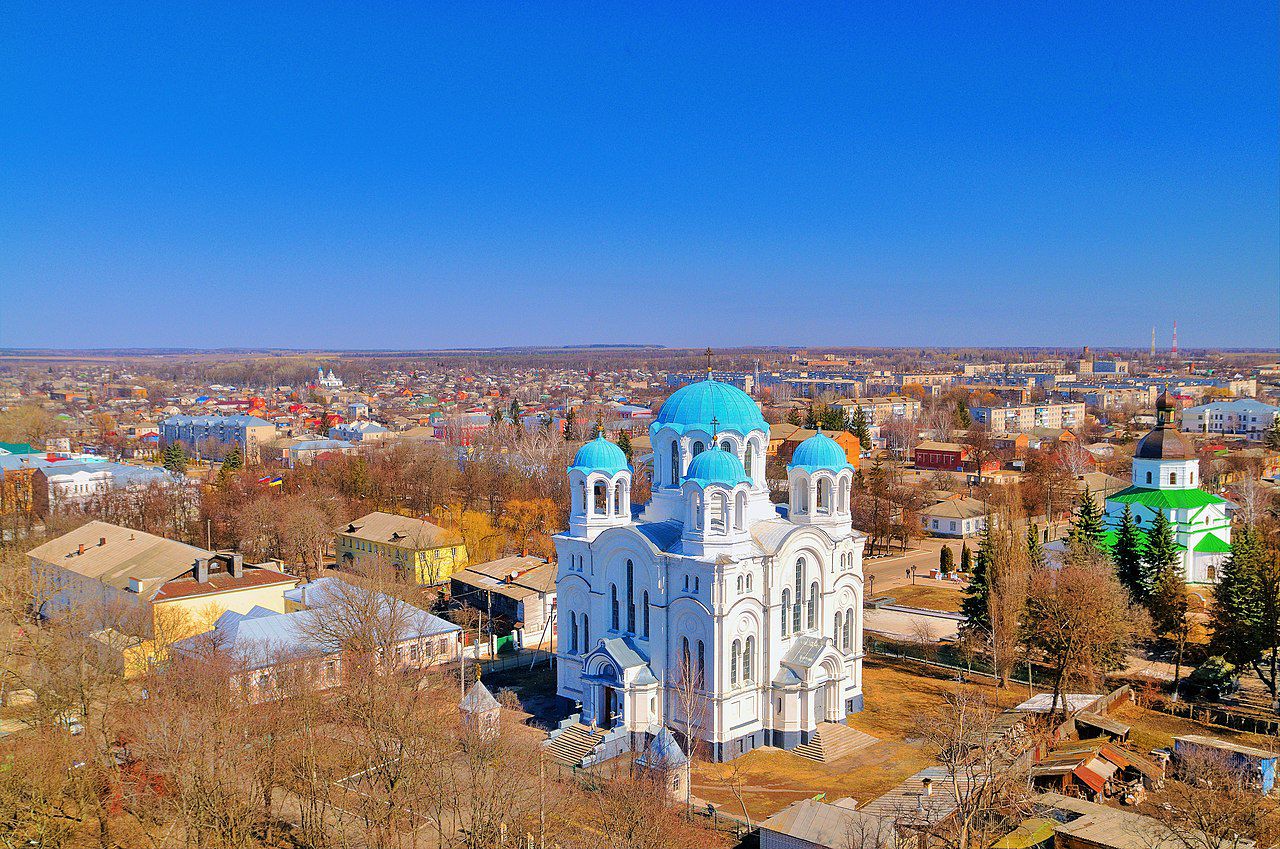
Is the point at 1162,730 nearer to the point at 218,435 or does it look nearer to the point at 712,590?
the point at 712,590

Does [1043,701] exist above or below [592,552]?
below

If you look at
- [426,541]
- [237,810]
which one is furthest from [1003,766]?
[426,541]

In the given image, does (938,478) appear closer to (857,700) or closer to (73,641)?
(857,700)

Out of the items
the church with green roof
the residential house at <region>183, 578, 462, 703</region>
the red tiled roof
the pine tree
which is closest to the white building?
the church with green roof

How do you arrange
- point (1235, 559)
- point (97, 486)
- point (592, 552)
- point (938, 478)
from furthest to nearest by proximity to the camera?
1. point (938, 478)
2. point (97, 486)
3. point (1235, 559)
4. point (592, 552)

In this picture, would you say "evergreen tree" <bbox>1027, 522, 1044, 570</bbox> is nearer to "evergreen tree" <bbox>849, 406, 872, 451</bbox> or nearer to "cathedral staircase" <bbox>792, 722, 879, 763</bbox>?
"cathedral staircase" <bbox>792, 722, 879, 763</bbox>

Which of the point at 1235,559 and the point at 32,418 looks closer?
the point at 1235,559

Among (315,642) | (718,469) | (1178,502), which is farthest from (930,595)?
(315,642)
